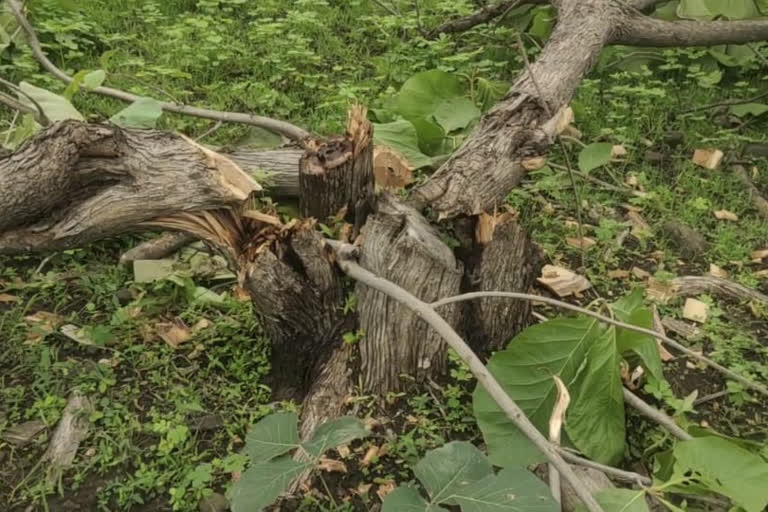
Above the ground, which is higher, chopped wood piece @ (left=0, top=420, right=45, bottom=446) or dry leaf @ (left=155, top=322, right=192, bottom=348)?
dry leaf @ (left=155, top=322, right=192, bottom=348)

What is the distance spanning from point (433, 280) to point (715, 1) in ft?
7.59

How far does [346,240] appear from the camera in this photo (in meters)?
2.08

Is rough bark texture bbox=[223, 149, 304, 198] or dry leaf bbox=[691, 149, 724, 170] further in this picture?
dry leaf bbox=[691, 149, 724, 170]

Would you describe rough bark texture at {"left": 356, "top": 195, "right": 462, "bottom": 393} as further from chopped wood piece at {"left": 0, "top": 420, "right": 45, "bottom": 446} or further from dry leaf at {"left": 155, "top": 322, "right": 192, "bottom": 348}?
chopped wood piece at {"left": 0, "top": 420, "right": 45, "bottom": 446}

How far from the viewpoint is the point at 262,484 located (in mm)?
1448

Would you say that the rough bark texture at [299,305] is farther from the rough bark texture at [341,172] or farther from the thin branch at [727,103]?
the thin branch at [727,103]

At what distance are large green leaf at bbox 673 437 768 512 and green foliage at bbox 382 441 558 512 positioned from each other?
1.71 feet

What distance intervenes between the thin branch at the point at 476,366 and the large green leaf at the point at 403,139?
876 millimetres

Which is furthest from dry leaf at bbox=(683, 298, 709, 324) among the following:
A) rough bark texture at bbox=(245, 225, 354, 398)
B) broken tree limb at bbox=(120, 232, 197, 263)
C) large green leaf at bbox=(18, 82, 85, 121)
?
large green leaf at bbox=(18, 82, 85, 121)

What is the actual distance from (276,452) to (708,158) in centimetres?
265

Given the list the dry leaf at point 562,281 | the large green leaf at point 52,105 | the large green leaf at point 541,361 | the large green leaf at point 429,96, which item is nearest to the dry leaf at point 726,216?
the dry leaf at point 562,281

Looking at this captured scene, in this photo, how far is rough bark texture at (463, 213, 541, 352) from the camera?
207cm

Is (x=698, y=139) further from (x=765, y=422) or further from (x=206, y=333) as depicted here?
(x=206, y=333)

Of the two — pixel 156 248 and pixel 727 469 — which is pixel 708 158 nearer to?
pixel 727 469
